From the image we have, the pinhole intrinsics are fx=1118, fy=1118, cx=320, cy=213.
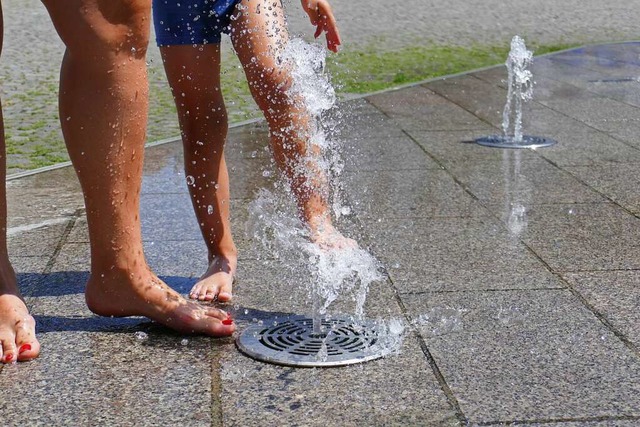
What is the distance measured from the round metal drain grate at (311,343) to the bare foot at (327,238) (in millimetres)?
388

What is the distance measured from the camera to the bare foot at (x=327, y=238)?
3.84 meters

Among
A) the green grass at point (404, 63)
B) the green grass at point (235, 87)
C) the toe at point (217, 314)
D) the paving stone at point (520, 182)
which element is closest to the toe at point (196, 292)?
the toe at point (217, 314)

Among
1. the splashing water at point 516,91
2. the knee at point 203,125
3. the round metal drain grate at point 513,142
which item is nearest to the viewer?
the knee at point 203,125

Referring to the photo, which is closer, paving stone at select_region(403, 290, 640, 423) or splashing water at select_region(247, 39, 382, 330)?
paving stone at select_region(403, 290, 640, 423)

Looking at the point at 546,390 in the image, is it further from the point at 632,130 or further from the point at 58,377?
the point at 632,130

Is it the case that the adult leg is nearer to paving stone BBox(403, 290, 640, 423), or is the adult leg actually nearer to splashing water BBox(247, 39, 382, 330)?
splashing water BBox(247, 39, 382, 330)

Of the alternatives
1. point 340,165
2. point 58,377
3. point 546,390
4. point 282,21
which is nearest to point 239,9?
point 282,21

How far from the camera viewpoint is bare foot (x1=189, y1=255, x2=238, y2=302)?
12.2 feet

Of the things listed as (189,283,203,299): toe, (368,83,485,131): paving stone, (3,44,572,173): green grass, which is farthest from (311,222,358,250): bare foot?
(368,83,485,131): paving stone

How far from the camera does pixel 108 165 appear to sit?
3.18 metres

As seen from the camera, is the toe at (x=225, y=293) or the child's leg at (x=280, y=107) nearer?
the child's leg at (x=280, y=107)

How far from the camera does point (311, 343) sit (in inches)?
129

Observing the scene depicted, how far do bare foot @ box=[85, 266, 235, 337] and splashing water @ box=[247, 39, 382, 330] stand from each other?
315 mm

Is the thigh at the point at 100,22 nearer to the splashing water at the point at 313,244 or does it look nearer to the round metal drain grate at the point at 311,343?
the splashing water at the point at 313,244
